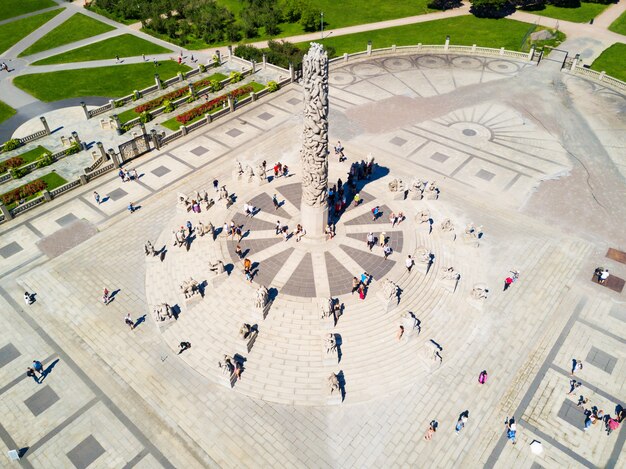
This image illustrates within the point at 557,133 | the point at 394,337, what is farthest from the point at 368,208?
the point at 557,133

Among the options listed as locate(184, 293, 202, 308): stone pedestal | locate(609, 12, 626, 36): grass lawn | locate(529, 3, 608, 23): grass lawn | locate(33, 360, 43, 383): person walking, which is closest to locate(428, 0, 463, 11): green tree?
locate(529, 3, 608, 23): grass lawn

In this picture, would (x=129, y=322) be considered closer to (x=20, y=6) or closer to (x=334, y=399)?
(x=334, y=399)

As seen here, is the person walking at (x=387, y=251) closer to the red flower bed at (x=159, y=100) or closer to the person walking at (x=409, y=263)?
the person walking at (x=409, y=263)

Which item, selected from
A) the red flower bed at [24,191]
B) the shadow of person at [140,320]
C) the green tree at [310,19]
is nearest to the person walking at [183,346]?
the shadow of person at [140,320]

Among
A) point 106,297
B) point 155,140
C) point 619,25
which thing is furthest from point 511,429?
point 619,25

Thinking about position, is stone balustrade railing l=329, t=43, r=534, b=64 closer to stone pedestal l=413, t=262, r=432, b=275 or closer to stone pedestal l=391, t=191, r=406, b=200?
stone pedestal l=391, t=191, r=406, b=200

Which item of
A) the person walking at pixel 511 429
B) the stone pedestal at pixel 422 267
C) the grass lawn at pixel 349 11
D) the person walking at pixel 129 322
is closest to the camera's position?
the person walking at pixel 511 429
